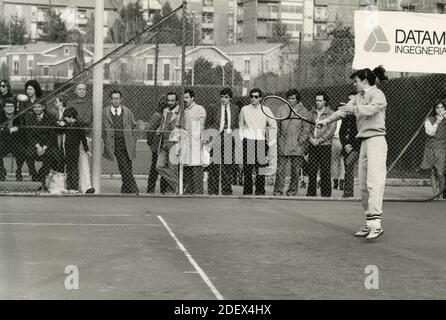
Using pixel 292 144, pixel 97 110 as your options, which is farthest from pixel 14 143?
pixel 292 144

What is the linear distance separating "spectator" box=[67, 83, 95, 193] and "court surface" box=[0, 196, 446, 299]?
704 millimetres

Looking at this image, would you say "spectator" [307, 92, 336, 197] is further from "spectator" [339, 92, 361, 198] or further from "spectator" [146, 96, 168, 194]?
"spectator" [146, 96, 168, 194]

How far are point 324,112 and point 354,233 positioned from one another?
5.19m

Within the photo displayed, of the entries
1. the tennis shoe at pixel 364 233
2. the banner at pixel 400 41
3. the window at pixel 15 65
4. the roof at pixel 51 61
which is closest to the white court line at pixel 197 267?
the tennis shoe at pixel 364 233

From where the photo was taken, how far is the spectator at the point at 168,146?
1736 centimetres

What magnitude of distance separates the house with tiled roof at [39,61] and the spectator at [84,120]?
51301 mm

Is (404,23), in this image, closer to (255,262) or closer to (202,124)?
(202,124)

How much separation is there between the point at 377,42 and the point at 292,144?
2.43 meters

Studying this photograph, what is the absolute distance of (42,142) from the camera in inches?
675

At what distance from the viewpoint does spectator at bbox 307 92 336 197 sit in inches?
687

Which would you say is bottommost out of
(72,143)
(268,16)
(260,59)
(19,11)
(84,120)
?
(72,143)

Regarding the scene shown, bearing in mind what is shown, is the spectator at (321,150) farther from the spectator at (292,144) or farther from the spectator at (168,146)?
the spectator at (168,146)

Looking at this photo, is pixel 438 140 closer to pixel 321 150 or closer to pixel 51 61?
pixel 321 150

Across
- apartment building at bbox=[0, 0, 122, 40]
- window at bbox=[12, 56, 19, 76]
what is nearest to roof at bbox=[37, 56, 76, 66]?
apartment building at bbox=[0, 0, 122, 40]
